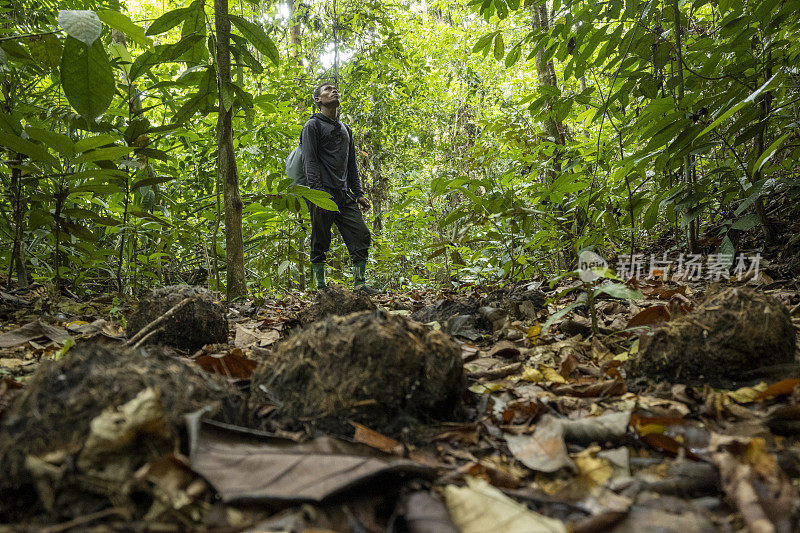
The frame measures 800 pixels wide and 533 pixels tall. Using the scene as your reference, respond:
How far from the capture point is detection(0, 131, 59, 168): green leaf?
76.7 inches

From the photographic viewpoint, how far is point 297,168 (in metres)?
5.09

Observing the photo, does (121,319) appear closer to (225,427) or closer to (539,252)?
(225,427)

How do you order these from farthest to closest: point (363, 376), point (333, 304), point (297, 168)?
point (297, 168) → point (333, 304) → point (363, 376)

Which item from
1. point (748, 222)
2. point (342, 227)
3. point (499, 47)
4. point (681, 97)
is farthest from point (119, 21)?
point (748, 222)

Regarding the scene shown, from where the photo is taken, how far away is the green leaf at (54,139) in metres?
1.95

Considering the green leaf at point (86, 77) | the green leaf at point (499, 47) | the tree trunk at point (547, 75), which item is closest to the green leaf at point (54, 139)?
the green leaf at point (86, 77)

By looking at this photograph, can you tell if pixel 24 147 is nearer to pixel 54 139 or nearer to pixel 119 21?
pixel 54 139

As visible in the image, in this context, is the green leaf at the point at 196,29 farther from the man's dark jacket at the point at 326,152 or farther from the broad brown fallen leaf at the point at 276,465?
the broad brown fallen leaf at the point at 276,465

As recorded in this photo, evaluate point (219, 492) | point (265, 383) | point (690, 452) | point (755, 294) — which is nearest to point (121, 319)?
point (265, 383)

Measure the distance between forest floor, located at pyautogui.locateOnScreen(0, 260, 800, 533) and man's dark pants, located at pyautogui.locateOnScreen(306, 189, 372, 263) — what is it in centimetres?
327

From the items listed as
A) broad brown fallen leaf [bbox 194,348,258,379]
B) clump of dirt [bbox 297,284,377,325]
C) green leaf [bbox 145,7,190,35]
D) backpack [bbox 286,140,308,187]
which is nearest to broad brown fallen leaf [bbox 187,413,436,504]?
broad brown fallen leaf [bbox 194,348,258,379]

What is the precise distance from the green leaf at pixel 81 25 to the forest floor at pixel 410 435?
1.01 m

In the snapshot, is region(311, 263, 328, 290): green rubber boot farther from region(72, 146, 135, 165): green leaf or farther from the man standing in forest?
region(72, 146, 135, 165): green leaf

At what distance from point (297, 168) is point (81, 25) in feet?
11.8
